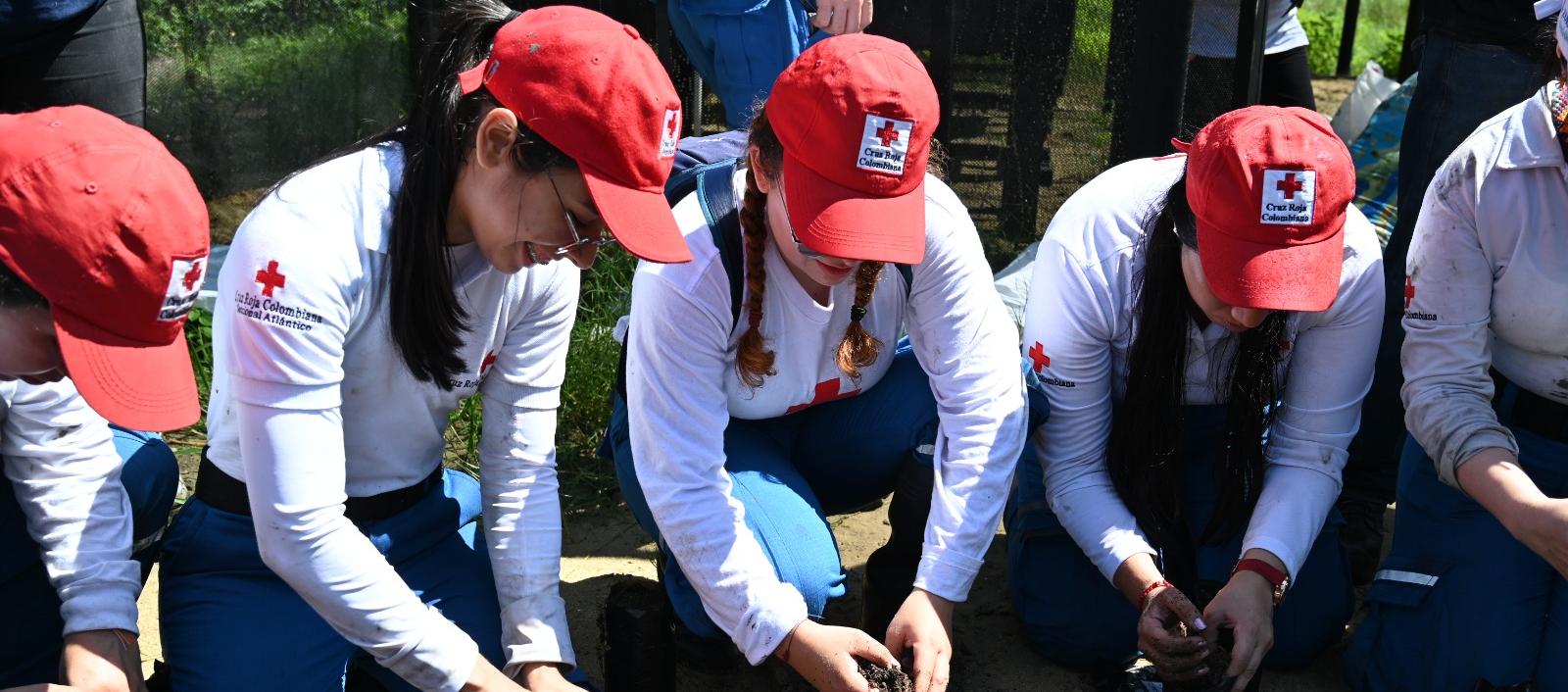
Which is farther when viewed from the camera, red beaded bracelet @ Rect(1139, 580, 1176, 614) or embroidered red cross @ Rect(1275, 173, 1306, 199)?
red beaded bracelet @ Rect(1139, 580, 1176, 614)

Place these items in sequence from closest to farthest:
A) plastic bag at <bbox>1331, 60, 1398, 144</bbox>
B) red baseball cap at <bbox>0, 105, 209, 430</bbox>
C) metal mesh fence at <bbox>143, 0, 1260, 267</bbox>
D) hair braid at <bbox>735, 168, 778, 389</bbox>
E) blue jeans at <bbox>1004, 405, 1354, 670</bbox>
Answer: red baseball cap at <bbox>0, 105, 209, 430</bbox>, hair braid at <bbox>735, 168, 778, 389</bbox>, blue jeans at <bbox>1004, 405, 1354, 670</bbox>, metal mesh fence at <bbox>143, 0, 1260, 267</bbox>, plastic bag at <bbox>1331, 60, 1398, 144</bbox>

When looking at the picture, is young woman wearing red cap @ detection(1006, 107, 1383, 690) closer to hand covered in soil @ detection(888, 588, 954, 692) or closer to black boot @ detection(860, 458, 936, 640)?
black boot @ detection(860, 458, 936, 640)

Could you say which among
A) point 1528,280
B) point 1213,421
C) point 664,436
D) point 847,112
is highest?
point 847,112

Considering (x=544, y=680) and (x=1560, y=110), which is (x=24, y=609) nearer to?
(x=544, y=680)

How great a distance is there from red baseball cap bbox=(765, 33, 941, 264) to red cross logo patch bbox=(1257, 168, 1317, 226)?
0.55 m

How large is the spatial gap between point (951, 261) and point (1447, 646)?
1.17m

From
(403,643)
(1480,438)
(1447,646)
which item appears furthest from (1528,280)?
(403,643)

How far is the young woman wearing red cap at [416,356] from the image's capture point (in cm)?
190

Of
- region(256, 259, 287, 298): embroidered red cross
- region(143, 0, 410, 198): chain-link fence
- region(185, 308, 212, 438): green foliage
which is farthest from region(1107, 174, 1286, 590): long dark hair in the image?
region(143, 0, 410, 198): chain-link fence

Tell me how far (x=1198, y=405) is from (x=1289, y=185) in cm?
61

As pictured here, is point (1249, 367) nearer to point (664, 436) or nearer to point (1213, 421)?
point (1213, 421)

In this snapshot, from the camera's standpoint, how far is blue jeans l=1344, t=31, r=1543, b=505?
3162mm

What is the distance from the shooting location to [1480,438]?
8.10 feet

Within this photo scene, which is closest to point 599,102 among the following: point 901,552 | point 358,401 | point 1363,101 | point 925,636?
point 358,401
